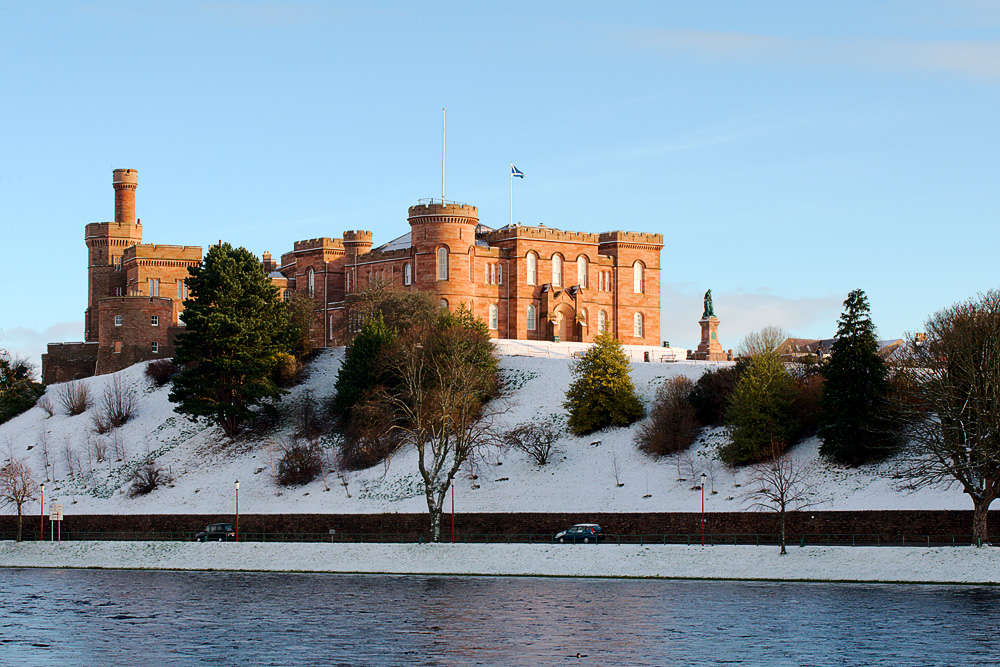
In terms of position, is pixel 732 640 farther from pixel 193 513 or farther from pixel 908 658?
pixel 193 513

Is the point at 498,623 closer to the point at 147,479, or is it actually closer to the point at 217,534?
the point at 217,534

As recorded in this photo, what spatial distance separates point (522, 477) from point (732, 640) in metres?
34.3

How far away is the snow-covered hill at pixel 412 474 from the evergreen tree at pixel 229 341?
2.74 metres

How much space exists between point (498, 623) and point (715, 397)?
35.5 metres

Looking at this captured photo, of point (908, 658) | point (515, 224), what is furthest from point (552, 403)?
point (908, 658)

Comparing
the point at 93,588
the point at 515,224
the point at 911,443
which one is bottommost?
the point at 93,588

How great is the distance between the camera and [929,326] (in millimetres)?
60156

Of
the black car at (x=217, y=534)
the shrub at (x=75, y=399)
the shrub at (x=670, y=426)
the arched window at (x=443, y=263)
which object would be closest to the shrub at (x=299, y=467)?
the black car at (x=217, y=534)

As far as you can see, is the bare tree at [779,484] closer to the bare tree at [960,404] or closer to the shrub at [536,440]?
the bare tree at [960,404]

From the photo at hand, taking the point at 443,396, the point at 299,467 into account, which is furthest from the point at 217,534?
the point at 443,396

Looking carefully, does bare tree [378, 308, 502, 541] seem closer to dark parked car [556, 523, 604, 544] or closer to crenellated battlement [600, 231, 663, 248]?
dark parked car [556, 523, 604, 544]

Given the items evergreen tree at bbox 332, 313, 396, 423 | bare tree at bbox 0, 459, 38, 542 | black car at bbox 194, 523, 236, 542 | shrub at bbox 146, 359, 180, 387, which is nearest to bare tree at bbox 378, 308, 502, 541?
evergreen tree at bbox 332, 313, 396, 423

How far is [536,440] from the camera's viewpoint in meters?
72.7

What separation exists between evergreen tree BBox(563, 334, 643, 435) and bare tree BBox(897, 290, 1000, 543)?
60.1 feet
